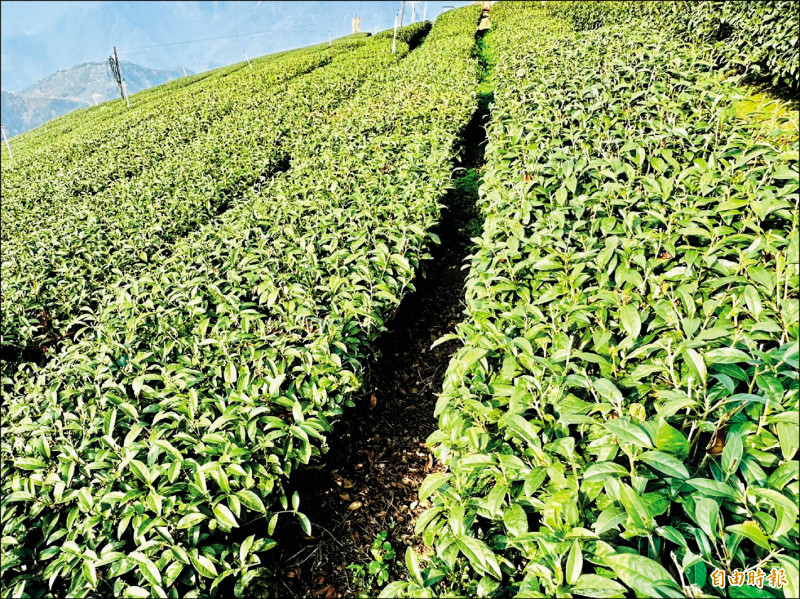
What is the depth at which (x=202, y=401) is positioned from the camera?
2.31 metres

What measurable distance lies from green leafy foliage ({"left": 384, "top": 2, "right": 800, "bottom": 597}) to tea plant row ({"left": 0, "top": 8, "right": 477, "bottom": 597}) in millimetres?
804

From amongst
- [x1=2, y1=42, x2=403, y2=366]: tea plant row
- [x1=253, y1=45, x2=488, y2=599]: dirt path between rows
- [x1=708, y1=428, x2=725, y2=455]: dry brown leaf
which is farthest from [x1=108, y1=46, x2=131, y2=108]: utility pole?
[x1=708, y1=428, x2=725, y2=455]: dry brown leaf

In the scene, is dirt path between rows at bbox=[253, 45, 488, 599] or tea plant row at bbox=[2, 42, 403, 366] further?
tea plant row at bbox=[2, 42, 403, 366]

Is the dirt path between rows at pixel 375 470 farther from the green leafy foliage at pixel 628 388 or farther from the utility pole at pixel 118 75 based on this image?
the utility pole at pixel 118 75

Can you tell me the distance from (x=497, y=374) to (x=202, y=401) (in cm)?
165

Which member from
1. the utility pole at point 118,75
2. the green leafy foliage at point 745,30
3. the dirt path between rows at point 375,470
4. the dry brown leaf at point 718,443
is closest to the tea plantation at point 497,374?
the dry brown leaf at point 718,443

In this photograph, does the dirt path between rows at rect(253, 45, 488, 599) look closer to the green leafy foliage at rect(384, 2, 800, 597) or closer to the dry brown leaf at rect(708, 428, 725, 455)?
the green leafy foliage at rect(384, 2, 800, 597)

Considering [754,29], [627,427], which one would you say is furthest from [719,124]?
[754,29]

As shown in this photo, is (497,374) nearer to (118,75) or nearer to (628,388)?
(628,388)

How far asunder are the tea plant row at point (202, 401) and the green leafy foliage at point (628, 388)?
804 mm

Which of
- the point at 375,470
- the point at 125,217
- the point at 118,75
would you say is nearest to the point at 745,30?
the point at 375,470

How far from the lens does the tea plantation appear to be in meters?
1.36

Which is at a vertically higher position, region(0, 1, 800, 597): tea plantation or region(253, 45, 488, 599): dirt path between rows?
region(0, 1, 800, 597): tea plantation

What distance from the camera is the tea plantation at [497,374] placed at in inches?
53.7
